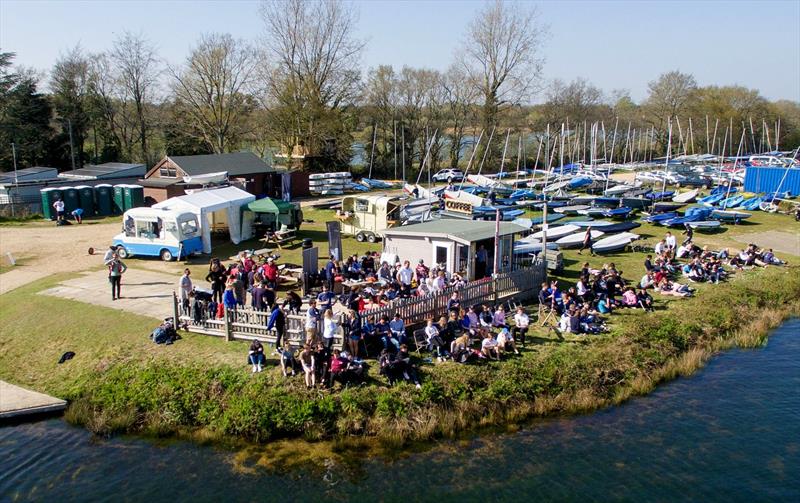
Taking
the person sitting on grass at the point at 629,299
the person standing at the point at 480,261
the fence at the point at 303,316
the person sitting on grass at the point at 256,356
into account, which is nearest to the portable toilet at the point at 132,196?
the fence at the point at 303,316

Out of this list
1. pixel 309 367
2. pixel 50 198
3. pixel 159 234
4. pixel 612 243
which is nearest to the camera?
pixel 309 367

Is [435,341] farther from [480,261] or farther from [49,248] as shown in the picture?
[49,248]

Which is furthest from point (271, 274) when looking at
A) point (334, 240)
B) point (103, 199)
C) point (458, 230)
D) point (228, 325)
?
point (103, 199)

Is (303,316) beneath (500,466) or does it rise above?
above

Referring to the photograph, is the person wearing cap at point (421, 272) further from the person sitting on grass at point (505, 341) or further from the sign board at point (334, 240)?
the sign board at point (334, 240)

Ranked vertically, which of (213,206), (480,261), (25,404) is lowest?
(25,404)

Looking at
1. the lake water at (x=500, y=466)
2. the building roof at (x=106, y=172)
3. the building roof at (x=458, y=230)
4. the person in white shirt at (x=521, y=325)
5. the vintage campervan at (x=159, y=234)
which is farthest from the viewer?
the building roof at (x=106, y=172)
